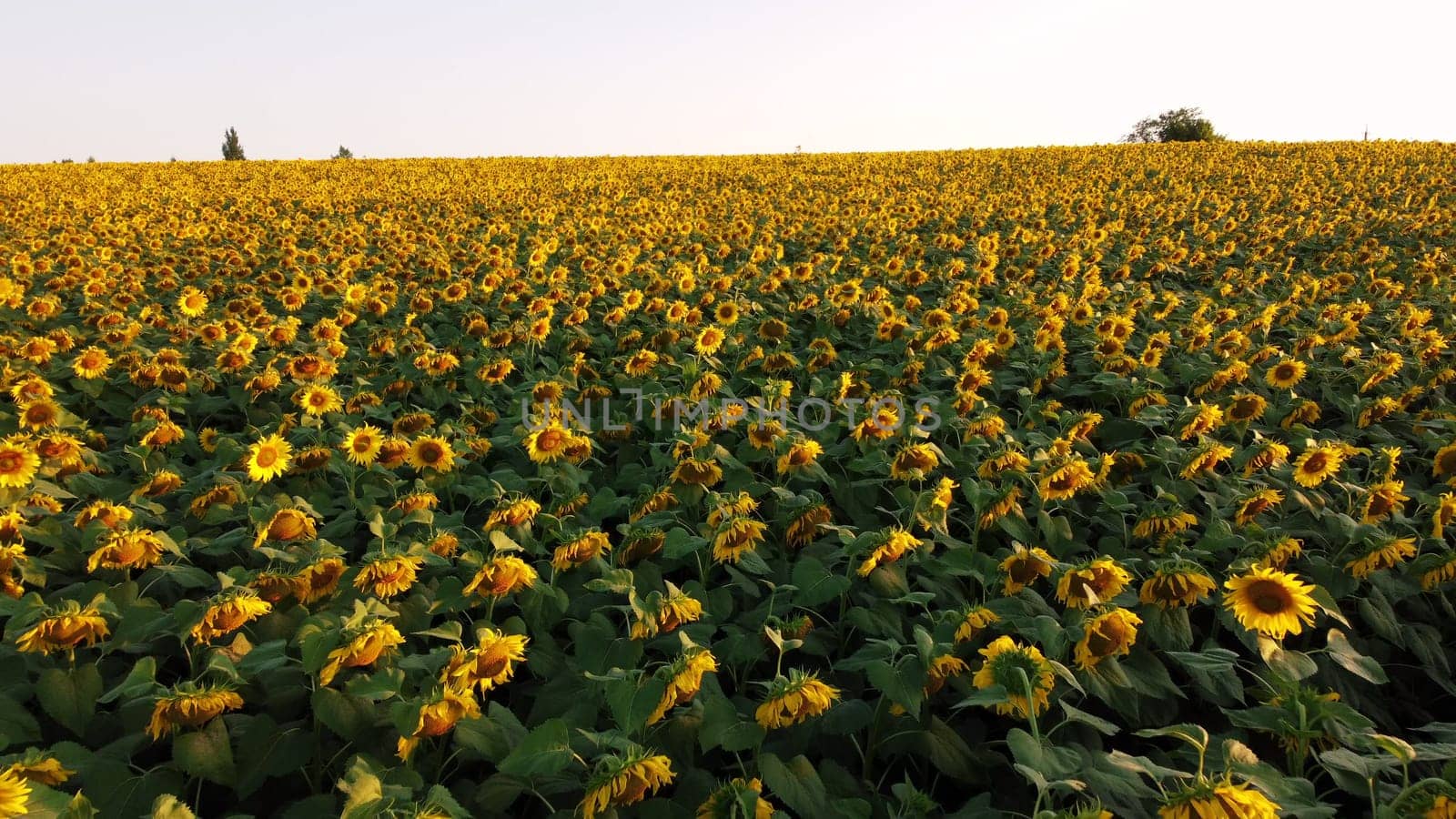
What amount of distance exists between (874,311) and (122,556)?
5536 mm

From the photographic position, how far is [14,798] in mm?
1491

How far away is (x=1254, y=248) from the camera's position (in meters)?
9.54

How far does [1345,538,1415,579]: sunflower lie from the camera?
8.84ft

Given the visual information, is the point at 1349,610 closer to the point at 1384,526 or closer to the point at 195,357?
the point at 1384,526

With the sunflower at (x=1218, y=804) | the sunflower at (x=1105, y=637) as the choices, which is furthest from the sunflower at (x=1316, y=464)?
the sunflower at (x=1218, y=804)

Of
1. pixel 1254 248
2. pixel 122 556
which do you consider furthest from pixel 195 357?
pixel 1254 248

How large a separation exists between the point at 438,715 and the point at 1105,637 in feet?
6.07

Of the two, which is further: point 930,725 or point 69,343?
point 69,343

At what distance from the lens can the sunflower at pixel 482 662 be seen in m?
1.98

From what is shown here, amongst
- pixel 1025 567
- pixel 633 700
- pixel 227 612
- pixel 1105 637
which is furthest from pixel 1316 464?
pixel 227 612

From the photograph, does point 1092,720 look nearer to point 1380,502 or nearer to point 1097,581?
point 1097,581

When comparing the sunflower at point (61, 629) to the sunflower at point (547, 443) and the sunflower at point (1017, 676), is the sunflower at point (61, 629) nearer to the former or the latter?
the sunflower at point (547, 443)

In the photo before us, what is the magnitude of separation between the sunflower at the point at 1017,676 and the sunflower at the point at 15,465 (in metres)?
4.21

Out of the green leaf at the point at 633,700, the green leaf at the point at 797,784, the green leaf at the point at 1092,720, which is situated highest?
the green leaf at the point at 1092,720
